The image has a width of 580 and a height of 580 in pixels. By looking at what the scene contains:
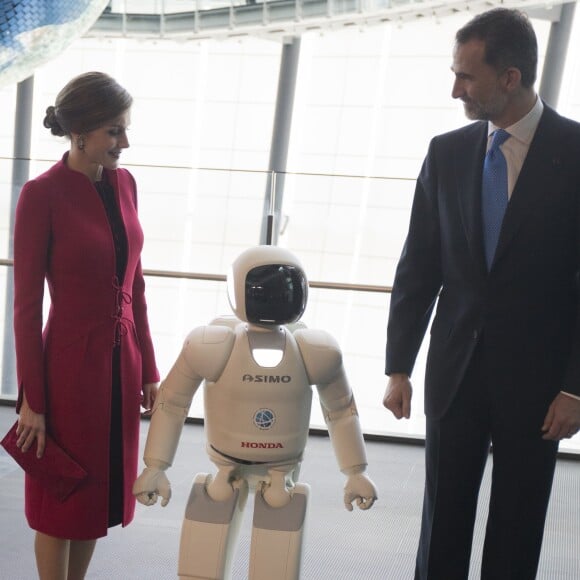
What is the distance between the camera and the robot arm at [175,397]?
71.2 inches

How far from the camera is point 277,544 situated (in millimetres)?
1788

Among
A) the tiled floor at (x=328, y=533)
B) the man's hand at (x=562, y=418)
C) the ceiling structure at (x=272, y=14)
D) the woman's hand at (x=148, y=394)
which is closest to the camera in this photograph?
the man's hand at (x=562, y=418)

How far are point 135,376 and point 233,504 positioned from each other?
1.30 feet

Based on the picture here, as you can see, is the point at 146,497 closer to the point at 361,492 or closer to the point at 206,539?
the point at 206,539

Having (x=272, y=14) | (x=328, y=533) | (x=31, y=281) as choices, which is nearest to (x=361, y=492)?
(x=31, y=281)

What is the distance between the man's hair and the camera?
5.18 feet

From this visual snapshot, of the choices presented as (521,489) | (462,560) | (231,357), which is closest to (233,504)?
(231,357)

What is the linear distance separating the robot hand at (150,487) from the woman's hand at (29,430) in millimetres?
240

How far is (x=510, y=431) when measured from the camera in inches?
64.1

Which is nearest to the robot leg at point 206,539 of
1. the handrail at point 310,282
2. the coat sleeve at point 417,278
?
the coat sleeve at point 417,278

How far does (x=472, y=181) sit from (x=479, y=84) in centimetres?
20

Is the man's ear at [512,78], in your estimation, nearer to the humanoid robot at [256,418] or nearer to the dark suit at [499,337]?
the dark suit at [499,337]

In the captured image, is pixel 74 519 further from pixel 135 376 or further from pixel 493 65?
pixel 493 65

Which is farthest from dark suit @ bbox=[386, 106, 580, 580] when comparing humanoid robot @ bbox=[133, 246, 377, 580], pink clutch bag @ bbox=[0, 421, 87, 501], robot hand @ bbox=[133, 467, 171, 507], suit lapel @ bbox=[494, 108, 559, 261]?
pink clutch bag @ bbox=[0, 421, 87, 501]
